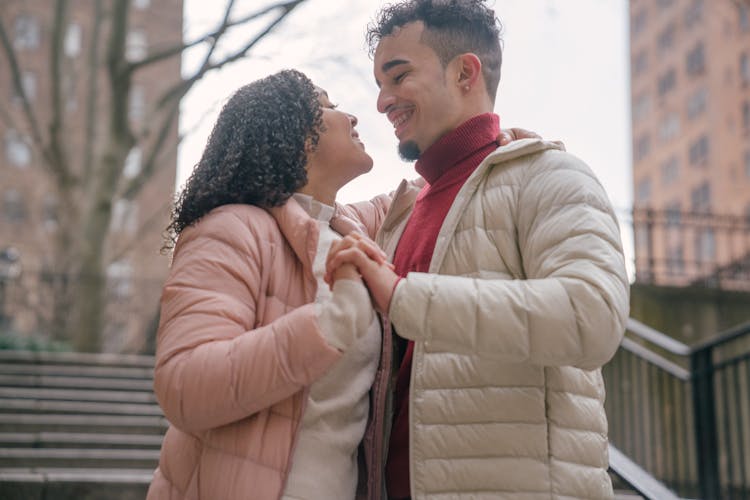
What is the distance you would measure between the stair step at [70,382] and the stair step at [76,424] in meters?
1.65

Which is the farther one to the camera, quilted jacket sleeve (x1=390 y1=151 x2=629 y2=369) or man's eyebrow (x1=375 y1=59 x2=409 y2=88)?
man's eyebrow (x1=375 y1=59 x2=409 y2=88)

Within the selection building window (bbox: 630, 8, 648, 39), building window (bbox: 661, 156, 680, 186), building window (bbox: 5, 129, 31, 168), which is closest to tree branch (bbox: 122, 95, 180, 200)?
building window (bbox: 5, 129, 31, 168)

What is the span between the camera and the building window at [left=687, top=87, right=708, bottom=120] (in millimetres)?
54219

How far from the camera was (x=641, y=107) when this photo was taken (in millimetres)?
64438

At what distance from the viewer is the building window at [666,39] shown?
5881 centimetres

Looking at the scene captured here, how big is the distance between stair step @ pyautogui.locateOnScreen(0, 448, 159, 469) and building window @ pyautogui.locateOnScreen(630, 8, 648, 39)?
207 ft

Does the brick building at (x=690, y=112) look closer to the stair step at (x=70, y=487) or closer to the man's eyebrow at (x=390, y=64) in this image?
the stair step at (x=70, y=487)

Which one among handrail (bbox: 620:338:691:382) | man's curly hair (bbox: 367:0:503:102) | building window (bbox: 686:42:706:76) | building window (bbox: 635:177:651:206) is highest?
building window (bbox: 686:42:706:76)

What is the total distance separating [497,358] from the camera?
1.98 m

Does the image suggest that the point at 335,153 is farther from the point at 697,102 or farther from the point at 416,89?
the point at 697,102

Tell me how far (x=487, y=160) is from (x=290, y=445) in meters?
0.91

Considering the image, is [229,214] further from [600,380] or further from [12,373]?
[12,373]

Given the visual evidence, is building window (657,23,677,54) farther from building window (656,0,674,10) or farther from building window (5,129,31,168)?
building window (5,129,31,168)

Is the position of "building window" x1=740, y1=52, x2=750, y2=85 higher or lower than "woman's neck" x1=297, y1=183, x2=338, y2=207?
higher
